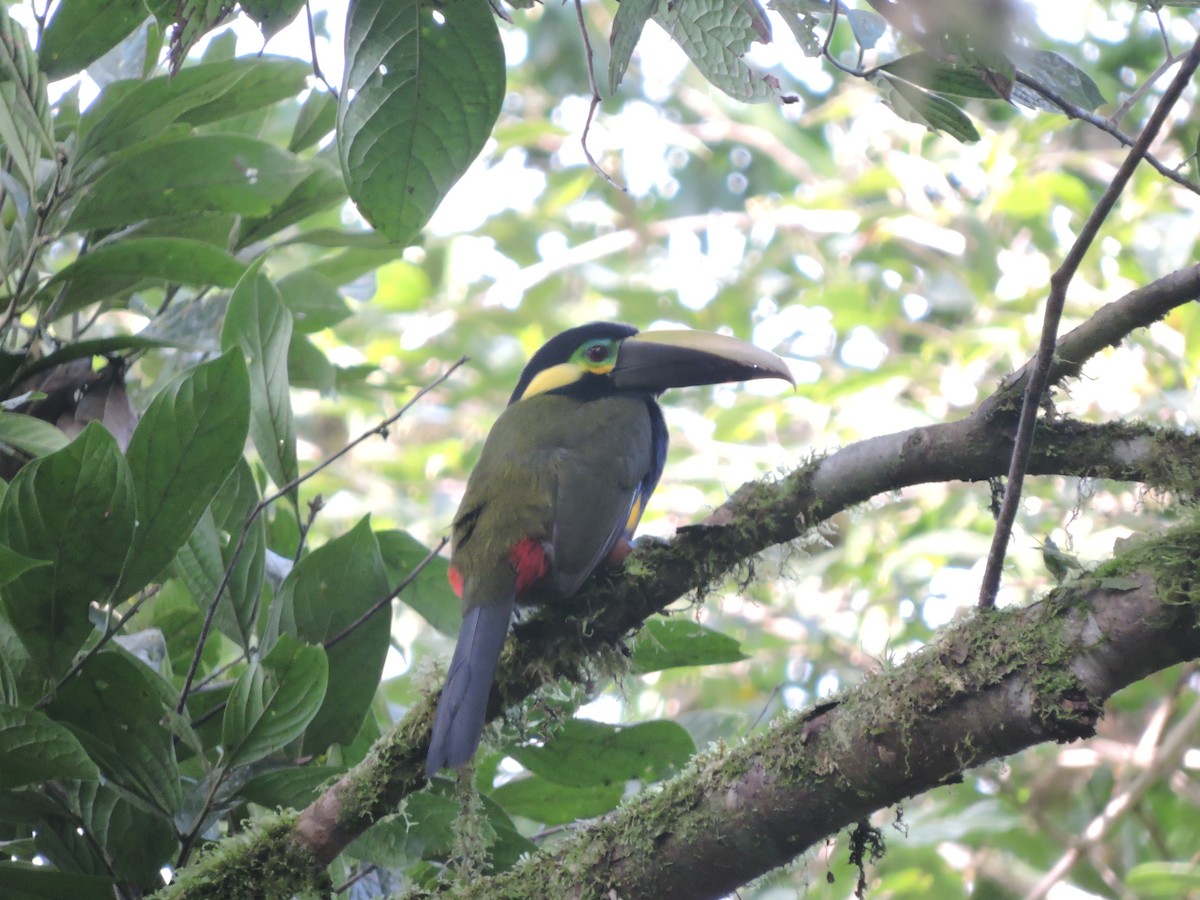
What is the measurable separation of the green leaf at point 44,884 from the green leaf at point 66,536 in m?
0.31

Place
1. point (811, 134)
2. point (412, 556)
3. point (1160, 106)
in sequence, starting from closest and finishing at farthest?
point (1160, 106) < point (412, 556) < point (811, 134)

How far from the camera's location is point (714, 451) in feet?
17.9

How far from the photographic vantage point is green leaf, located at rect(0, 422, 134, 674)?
1813 mm

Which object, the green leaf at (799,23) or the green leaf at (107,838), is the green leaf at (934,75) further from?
the green leaf at (107,838)

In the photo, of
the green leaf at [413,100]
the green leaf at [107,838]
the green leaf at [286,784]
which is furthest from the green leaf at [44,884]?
the green leaf at [413,100]

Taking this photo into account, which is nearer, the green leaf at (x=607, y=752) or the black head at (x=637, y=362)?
the green leaf at (x=607, y=752)

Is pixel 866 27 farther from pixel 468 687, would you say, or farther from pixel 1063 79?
pixel 468 687

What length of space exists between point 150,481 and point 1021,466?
4.56 feet

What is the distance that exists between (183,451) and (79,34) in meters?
0.89

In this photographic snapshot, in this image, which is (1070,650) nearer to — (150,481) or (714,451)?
(150,481)

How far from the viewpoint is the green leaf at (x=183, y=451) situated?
195 centimetres

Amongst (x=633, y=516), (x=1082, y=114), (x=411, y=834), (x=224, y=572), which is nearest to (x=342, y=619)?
(x=224, y=572)

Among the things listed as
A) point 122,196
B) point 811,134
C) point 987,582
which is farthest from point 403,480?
point 987,582

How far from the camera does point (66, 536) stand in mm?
1855
